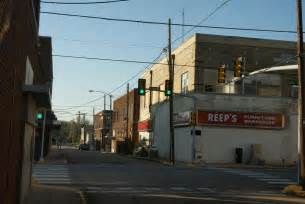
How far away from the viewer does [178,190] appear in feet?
65.9

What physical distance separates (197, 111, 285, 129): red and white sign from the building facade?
427 cm

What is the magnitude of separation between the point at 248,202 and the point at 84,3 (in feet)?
30.6

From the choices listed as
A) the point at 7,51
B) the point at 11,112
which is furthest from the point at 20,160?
the point at 7,51

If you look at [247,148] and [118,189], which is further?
[247,148]

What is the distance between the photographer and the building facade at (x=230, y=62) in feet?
157

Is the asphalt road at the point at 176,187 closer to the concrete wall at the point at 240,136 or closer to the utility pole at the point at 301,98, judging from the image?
the utility pole at the point at 301,98

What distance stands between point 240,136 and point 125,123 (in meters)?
39.7

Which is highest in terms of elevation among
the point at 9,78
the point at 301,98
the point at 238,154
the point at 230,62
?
the point at 230,62

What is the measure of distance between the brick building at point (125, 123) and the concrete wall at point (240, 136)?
27919mm

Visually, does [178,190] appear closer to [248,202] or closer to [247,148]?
[248,202]

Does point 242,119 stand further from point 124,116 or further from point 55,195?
point 124,116

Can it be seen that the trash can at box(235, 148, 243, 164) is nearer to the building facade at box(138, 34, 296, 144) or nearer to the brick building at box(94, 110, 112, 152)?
the building facade at box(138, 34, 296, 144)

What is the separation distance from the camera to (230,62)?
49.3 m

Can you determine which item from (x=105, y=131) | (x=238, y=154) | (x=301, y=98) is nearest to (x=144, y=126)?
(x=238, y=154)
